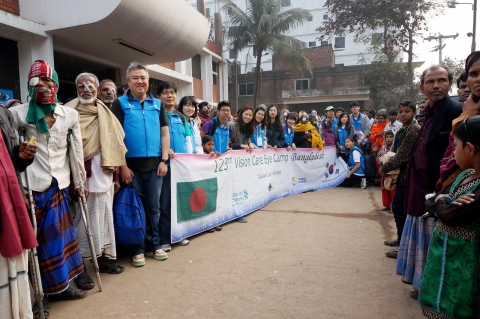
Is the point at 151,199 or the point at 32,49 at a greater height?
the point at 32,49

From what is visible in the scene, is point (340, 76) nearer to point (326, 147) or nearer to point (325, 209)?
point (326, 147)

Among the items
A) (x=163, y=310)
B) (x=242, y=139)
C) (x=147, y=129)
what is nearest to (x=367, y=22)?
(x=242, y=139)

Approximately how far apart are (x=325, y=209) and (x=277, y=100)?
79.8 ft

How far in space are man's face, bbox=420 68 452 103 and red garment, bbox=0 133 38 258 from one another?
318cm

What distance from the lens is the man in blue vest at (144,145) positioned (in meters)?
3.53

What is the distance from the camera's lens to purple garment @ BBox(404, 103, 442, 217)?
2.76m

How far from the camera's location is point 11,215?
2096mm

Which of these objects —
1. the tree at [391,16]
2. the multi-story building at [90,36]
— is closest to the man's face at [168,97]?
the multi-story building at [90,36]

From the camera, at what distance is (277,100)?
29469mm

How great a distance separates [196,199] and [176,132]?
3.03 feet

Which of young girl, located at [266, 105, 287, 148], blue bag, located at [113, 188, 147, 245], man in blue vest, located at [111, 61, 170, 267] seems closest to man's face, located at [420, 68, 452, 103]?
man in blue vest, located at [111, 61, 170, 267]

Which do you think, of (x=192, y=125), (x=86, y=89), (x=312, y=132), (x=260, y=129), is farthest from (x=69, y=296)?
(x=312, y=132)

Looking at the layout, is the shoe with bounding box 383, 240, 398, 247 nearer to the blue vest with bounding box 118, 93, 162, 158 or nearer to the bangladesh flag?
the bangladesh flag

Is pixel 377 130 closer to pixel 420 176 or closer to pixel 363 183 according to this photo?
pixel 363 183
